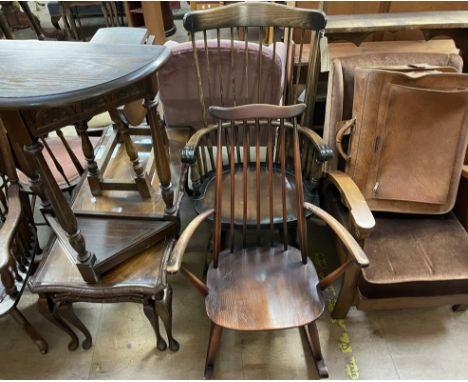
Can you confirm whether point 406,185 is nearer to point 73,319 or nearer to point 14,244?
point 73,319

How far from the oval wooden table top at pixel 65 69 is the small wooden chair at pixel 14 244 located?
361mm

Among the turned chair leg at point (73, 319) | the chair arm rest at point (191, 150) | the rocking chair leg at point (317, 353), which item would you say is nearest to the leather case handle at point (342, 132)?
the chair arm rest at point (191, 150)

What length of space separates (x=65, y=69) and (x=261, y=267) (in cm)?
93

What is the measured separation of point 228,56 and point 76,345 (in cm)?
145

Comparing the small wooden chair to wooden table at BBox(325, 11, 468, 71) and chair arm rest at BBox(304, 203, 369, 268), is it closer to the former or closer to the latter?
chair arm rest at BBox(304, 203, 369, 268)

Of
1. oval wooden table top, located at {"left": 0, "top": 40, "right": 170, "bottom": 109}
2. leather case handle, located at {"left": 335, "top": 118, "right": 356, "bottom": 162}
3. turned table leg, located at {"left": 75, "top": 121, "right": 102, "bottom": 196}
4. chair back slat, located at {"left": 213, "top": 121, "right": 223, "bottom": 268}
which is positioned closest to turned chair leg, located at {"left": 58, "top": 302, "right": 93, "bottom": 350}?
turned table leg, located at {"left": 75, "top": 121, "right": 102, "bottom": 196}

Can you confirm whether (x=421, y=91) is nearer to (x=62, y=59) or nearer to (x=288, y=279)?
(x=288, y=279)

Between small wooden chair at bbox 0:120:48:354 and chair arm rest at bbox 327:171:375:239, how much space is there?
1.20m

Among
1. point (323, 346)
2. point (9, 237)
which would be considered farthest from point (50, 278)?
point (323, 346)

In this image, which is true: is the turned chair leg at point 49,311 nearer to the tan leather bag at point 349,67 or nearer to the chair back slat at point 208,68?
the chair back slat at point 208,68

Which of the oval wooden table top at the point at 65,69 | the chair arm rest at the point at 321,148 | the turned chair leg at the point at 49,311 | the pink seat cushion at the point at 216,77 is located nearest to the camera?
the oval wooden table top at the point at 65,69

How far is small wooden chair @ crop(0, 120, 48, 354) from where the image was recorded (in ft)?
4.02

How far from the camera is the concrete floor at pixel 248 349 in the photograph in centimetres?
145

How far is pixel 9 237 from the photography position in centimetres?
122
